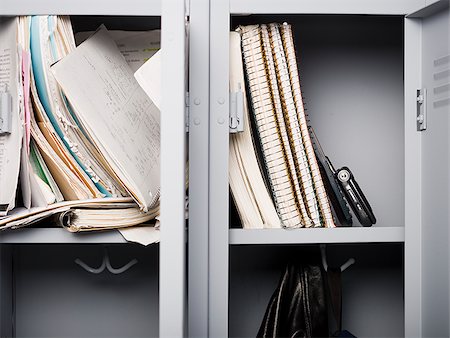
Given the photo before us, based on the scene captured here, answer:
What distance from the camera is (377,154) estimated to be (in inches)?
49.6

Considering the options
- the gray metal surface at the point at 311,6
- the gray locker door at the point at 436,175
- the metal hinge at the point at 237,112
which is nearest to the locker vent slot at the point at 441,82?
the gray locker door at the point at 436,175

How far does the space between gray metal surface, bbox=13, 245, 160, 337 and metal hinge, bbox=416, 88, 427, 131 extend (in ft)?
2.04

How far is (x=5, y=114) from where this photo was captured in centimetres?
95

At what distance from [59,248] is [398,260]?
768 millimetres

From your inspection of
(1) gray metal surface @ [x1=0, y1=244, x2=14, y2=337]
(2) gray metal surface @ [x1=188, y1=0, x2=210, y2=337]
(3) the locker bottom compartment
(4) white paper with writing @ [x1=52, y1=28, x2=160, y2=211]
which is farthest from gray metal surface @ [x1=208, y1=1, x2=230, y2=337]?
(1) gray metal surface @ [x1=0, y1=244, x2=14, y2=337]

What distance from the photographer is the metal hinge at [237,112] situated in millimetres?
977

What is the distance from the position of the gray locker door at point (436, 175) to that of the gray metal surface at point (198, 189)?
0.39 metres

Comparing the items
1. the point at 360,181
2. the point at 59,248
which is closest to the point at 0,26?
the point at 59,248

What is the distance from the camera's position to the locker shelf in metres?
0.99

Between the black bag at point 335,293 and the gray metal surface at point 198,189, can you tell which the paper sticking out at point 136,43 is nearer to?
the gray metal surface at point 198,189

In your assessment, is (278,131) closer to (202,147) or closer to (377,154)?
(202,147)

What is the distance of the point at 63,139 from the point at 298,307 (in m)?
0.57

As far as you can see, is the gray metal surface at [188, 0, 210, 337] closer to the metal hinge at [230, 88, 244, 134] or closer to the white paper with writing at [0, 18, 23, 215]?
the metal hinge at [230, 88, 244, 134]

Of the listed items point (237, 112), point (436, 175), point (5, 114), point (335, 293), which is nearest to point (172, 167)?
point (237, 112)
